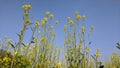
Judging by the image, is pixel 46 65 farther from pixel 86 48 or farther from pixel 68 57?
pixel 86 48

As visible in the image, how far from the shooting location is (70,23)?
6.12 meters

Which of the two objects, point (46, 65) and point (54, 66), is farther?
point (54, 66)

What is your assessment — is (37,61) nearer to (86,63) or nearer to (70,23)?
(86,63)

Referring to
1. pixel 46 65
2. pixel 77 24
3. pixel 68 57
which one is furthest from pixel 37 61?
pixel 77 24

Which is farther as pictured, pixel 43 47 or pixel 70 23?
pixel 70 23

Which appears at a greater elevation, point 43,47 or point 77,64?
point 43,47

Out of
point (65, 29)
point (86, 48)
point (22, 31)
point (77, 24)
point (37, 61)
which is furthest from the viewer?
point (65, 29)

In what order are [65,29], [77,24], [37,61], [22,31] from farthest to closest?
1. [65,29]
2. [77,24]
3. [37,61]
4. [22,31]

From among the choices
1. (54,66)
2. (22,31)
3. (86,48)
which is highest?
(22,31)

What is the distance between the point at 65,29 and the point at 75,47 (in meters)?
1.07

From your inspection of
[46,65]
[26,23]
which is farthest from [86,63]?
[26,23]

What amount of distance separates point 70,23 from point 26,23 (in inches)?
97.9

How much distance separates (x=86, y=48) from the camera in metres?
5.49

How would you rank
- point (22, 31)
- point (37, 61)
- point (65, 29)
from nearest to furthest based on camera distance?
point (22, 31) < point (37, 61) < point (65, 29)
